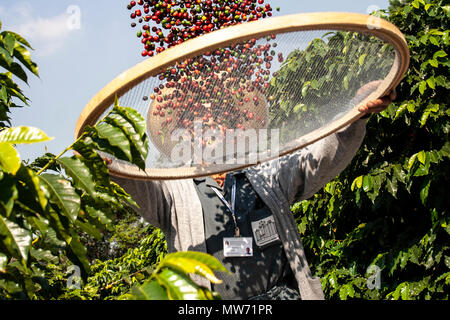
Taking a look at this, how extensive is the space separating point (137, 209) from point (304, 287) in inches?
29.7

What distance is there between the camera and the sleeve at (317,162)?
82.8 inches

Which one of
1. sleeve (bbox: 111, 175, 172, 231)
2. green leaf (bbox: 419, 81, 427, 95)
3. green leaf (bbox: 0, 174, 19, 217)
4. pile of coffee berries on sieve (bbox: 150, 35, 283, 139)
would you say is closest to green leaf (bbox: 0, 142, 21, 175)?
green leaf (bbox: 0, 174, 19, 217)

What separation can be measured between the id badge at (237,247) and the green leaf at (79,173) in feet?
2.88

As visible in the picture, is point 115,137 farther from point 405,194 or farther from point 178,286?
point 405,194

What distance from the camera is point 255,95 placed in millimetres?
1974

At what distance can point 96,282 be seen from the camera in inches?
235

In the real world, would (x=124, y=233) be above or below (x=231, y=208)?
below

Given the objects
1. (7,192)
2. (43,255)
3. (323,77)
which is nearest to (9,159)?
(7,192)

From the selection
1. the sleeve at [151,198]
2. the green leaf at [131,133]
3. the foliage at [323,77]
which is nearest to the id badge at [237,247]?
the sleeve at [151,198]

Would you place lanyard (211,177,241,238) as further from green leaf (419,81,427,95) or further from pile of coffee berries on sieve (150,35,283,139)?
green leaf (419,81,427,95)

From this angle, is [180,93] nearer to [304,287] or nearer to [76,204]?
[76,204]

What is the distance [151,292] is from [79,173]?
1.48 feet

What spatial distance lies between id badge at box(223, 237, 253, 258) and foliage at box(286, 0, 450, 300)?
1399mm

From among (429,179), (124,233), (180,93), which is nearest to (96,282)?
(429,179)
